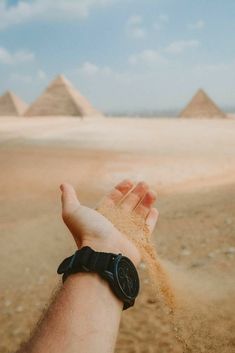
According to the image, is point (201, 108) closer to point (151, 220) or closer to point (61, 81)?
point (61, 81)

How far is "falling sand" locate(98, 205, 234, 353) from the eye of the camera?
217 centimetres

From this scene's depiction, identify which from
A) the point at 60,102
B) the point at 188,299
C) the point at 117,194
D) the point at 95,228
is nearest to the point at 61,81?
the point at 60,102

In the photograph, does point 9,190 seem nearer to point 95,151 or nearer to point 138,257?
point 95,151

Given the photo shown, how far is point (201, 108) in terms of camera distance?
40.8 metres

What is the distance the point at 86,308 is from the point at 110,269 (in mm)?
171

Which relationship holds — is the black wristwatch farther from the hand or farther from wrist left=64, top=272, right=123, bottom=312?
the hand

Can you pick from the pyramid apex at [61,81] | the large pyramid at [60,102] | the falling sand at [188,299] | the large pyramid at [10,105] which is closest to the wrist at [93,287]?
the falling sand at [188,299]

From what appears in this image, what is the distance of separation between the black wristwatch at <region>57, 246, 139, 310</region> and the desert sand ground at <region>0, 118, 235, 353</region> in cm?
87

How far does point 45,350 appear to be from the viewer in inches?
55.2

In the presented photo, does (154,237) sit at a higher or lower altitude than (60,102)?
higher

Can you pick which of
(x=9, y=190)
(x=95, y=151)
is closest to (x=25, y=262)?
(x=9, y=190)

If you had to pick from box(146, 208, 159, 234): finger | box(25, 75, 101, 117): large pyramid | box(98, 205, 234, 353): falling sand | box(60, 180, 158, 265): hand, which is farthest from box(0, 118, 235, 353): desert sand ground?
box(25, 75, 101, 117): large pyramid

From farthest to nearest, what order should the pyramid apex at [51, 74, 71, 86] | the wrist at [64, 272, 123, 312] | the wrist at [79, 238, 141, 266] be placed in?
1. the pyramid apex at [51, 74, 71, 86]
2. the wrist at [79, 238, 141, 266]
3. the wrist at [64, 272, 123, 312]

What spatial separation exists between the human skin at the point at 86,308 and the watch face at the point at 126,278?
46 millimetres
